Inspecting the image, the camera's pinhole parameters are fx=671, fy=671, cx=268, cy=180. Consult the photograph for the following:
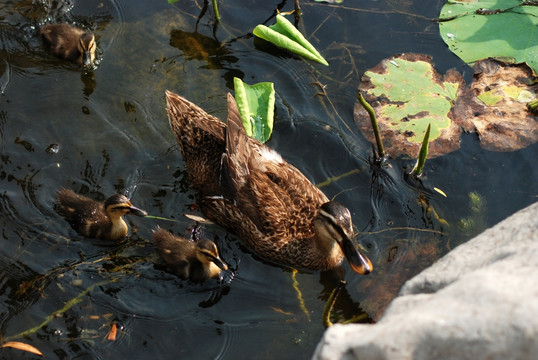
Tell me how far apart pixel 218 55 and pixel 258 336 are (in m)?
2.66

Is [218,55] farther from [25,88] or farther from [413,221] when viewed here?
[413,221]

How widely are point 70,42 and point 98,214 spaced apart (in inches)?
68.9

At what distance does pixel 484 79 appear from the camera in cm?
546

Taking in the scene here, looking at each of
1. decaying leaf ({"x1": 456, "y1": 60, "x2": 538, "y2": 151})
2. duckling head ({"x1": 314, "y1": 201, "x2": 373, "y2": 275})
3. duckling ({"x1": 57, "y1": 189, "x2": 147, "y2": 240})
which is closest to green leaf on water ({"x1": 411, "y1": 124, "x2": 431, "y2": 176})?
decaying leaf ({"x1": 456, "y1": 60, "x2": 538, "y2": 151})

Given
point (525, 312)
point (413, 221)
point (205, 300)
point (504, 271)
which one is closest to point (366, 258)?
point (413, 221)

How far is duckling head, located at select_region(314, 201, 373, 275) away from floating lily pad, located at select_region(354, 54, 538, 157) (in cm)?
98

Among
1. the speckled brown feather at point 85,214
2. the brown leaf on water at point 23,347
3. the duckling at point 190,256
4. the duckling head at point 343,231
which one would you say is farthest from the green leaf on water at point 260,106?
the brown leaf on water at point 23,347

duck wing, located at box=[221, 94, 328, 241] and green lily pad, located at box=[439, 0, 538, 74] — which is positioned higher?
green lily pad, located at box=[439, 0, 538, 74]

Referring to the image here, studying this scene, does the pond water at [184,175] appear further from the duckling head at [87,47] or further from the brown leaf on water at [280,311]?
the duckling head at [87,47]

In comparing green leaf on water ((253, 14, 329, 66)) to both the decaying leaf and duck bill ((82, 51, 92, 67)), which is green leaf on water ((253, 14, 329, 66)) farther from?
duck bill ((82, 51, 92, 67))

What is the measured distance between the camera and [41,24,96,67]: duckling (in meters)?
5.45

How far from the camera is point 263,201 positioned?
454 cm

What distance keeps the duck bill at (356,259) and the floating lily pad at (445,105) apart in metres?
1.05

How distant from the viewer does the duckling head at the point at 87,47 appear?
5.41 metres
